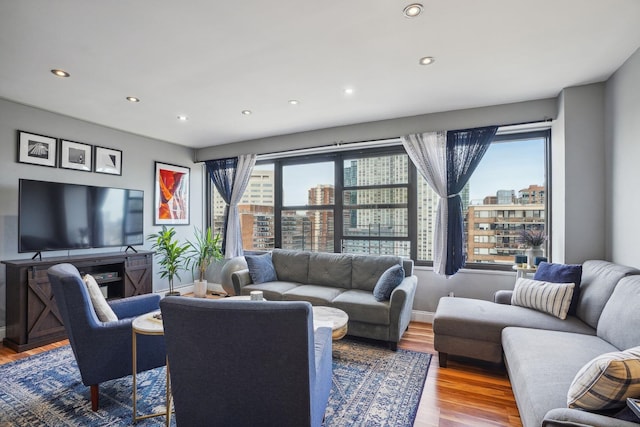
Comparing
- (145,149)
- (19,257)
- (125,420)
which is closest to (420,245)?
(125,420)

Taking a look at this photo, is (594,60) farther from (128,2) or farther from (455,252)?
(128,2)

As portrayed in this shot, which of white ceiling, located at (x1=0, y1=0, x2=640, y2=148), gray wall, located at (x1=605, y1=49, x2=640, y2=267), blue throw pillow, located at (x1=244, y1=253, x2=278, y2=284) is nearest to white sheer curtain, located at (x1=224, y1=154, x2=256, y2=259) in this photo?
blue throw pillow, located at (x1=244, y1=253, x2=278, y2=284)

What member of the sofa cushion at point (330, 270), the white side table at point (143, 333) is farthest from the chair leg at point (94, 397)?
the sofa cushion at point (330, 270)

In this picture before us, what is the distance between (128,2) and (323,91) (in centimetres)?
174

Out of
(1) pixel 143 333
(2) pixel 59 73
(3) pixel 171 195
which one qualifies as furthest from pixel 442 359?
(3) pixel 171 195

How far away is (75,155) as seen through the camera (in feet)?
12.5

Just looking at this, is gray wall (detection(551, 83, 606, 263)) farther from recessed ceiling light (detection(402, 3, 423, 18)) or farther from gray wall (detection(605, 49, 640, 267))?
recessed ceiling light (detection(402, 3, 423, 18))

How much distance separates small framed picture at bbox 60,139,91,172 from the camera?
3701 mm

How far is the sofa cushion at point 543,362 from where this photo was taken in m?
1.39

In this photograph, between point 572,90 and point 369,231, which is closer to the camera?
point 572,90

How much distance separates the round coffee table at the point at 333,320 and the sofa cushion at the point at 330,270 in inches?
43.2

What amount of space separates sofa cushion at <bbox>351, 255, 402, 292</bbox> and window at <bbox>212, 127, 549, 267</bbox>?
0.54 metres

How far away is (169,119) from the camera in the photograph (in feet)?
12.8

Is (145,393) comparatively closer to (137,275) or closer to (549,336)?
(137,275)
